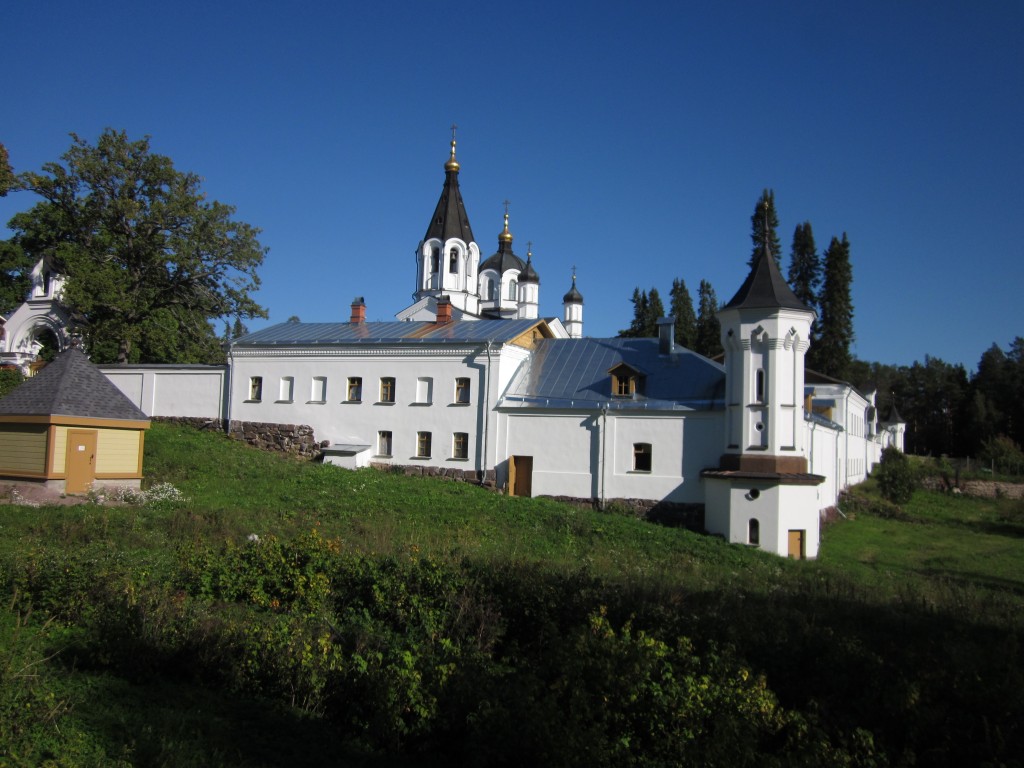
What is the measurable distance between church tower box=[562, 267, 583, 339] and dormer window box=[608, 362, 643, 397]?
32.2m

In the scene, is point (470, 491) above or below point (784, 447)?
below

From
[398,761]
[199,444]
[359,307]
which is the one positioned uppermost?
[359,307]

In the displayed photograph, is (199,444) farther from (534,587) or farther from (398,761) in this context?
(398,761)

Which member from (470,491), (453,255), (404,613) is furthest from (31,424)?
(453,255)

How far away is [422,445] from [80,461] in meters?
11.0

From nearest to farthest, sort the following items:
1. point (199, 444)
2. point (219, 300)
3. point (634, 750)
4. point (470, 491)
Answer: point (634, 750) → point (470, 491) → point (199, 444) → point (219, 300)

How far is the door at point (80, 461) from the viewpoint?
19812mm

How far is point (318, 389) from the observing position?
3009 centimetres

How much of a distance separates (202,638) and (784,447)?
57.6ft

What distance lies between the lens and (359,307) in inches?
1342

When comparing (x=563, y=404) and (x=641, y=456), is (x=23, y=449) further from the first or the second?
(x=641, y=456)

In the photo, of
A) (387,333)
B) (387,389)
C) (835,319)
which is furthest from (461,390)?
(835,319)

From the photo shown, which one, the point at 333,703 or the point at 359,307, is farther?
the point at 359,307

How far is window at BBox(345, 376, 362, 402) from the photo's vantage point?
29.4m
